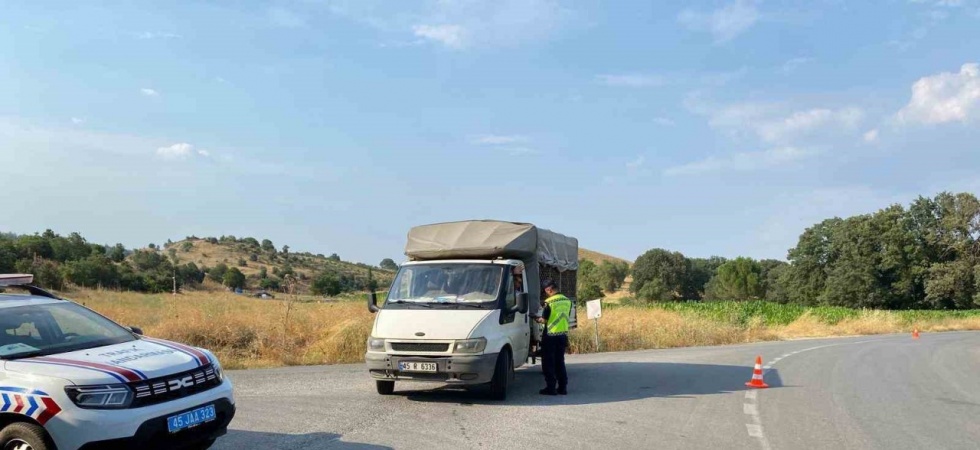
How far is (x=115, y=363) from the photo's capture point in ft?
18.9

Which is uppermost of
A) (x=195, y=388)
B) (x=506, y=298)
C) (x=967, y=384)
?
(x=506, y=298)

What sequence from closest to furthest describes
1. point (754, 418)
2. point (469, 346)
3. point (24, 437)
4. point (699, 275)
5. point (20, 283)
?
1. point (24, 437)
2. point (20, 283)
3. point (754, 418)
4. point (469, 346)
5. point (699, 275)

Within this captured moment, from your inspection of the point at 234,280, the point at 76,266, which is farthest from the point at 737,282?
the point at 76,266

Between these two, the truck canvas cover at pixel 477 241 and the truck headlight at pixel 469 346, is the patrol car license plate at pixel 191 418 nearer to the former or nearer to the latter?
the truck headlight at pixel 469 346

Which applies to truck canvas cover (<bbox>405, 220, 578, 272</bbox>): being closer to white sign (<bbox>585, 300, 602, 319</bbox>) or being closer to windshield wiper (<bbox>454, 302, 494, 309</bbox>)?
windshield wiper (<bbox>454, 302, 494, 309</bbox>)

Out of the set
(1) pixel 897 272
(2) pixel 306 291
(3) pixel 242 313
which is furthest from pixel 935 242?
(3) pixel 242 313

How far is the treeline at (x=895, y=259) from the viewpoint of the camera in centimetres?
7262

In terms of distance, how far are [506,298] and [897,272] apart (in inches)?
3125

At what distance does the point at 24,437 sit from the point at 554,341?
721 centimetres

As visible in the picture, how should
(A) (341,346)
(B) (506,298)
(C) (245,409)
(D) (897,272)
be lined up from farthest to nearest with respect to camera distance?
Result: (D) (897,272)
(A) (341,346)
(B) (506,298)
(C) (245,409)

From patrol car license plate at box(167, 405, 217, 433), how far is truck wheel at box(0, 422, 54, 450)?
826mm

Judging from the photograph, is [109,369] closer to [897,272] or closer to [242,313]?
[242,313]

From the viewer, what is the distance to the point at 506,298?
10.5 metres

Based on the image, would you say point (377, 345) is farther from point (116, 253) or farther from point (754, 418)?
point (116, 253)
